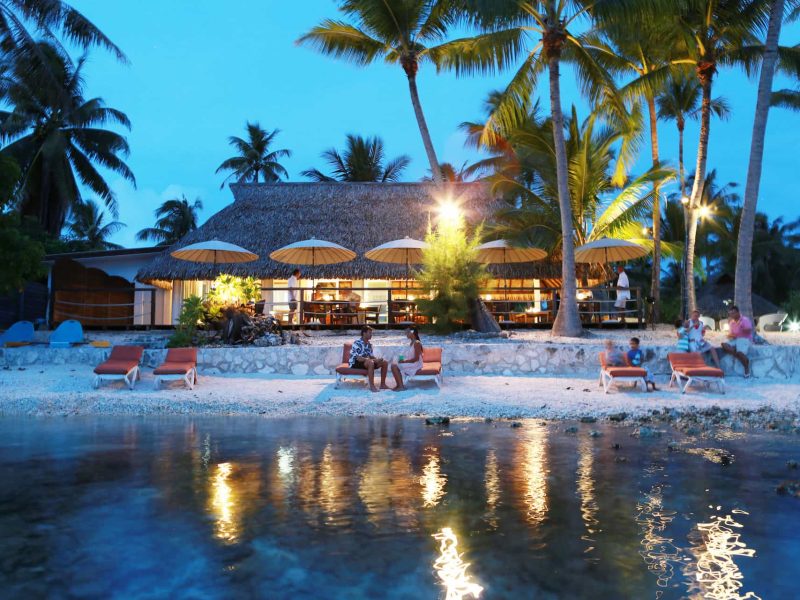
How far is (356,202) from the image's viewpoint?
72.8 feet

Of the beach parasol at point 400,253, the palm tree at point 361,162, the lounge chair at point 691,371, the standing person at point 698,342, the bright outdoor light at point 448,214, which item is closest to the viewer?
the lounge chair at point 691,371

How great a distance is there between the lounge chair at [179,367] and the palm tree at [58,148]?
1605cm

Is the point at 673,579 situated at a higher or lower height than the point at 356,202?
lower

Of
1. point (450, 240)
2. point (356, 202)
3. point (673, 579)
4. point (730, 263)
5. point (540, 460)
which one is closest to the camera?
point (673, 579)

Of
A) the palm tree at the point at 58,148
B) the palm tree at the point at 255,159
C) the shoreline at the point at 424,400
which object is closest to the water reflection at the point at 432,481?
the shoreline at the point at 424,400

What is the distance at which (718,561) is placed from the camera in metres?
3.85

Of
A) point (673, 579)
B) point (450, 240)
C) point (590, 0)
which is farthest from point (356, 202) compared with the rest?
point (673, 579)

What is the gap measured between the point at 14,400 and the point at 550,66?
11.4 metres

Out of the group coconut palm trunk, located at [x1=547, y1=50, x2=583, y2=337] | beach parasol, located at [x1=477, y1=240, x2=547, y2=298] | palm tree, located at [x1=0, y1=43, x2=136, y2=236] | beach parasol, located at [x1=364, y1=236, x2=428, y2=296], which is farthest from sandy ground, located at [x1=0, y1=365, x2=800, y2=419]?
palm tree, located at [x1=0, y1=43, x2=136, y2=236]

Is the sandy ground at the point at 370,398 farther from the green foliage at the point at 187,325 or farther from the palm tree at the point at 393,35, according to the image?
the palm tree at the point at 393,35

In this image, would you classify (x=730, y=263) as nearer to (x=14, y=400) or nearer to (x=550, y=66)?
(x=550, y=66)

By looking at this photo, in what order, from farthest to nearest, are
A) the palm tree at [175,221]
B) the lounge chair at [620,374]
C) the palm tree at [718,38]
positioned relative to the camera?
the palm tree at [175,221] < the palm tree at [718,38] < the lounge chair at [620,374]

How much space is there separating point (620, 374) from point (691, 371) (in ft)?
3.77

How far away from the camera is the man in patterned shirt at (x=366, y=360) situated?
1017 centimetres
